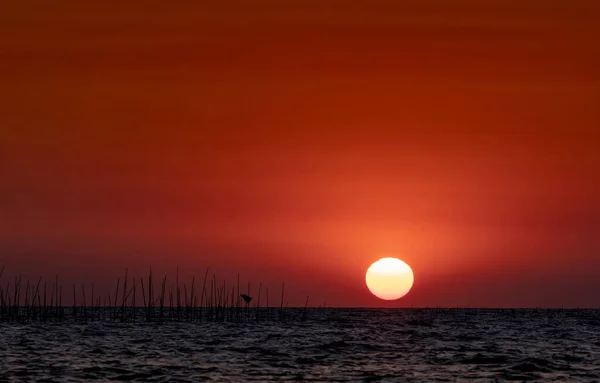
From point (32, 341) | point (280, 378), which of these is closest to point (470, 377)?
point (280, 378)

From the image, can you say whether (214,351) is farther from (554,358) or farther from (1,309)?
(1,309)

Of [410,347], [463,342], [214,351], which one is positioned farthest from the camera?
[463,342]

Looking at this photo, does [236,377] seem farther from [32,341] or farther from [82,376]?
[32,341]

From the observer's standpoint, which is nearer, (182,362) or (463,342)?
(182,362)

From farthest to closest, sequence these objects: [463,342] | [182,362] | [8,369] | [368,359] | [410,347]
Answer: [463,342]
[410,347]
[368,359]
[182,362]
[8,369]

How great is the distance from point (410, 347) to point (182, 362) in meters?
20.7

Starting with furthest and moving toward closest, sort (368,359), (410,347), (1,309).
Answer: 1. (1,309)
2. (410,347)
3. (368,359)

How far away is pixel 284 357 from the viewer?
54.9 meters

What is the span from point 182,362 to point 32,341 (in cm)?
2040

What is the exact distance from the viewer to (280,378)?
42938 millimetres

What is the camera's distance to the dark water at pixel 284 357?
44.6 m

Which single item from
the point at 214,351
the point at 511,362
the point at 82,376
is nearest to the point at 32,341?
the point at 214,351

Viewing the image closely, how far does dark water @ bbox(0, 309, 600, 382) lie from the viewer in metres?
44.6

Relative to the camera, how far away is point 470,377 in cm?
4441
